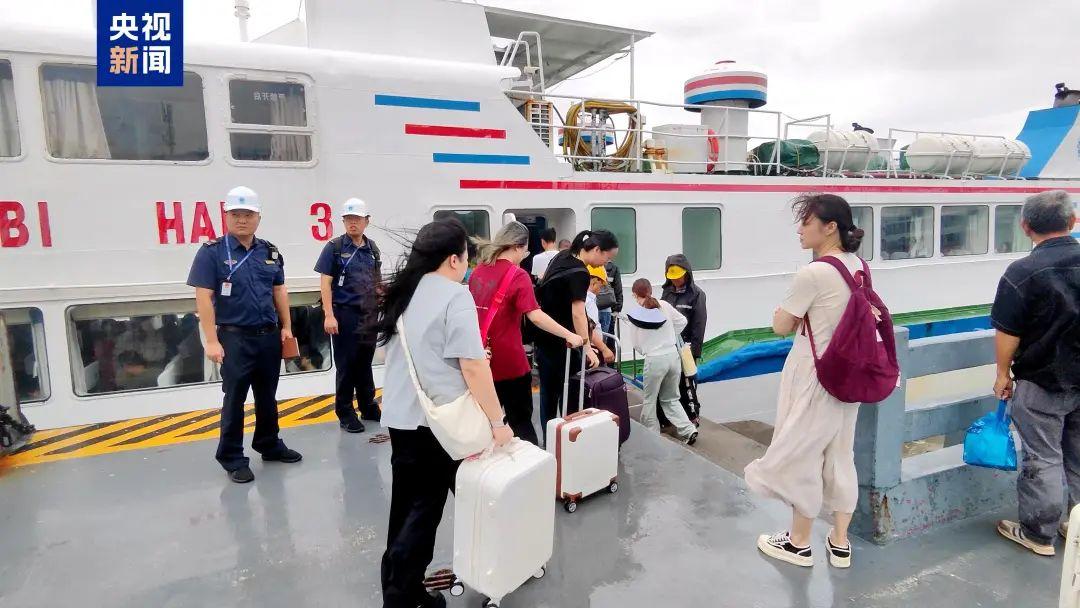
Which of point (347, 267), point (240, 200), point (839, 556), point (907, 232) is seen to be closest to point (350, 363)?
point (347, 267)

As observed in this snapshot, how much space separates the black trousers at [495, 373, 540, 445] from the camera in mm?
3297

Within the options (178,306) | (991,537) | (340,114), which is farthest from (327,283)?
(991,537)

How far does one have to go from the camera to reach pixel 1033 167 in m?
13.2

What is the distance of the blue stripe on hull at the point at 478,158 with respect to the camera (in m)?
5.91

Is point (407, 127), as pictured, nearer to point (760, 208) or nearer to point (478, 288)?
point (478, 288)

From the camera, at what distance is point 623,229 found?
283 inches

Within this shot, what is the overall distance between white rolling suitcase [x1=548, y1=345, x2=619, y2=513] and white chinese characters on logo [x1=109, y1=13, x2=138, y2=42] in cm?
416

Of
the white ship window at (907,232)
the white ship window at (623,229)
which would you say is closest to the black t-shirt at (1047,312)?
the white ship window at (623,229)

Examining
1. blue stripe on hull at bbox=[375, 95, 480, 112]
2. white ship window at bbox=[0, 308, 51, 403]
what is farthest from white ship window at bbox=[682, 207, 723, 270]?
white ship window at bbox=[0, 308, 51, 403]

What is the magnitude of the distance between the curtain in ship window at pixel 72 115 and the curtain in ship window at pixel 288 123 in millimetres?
1213

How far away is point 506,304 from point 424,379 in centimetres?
96

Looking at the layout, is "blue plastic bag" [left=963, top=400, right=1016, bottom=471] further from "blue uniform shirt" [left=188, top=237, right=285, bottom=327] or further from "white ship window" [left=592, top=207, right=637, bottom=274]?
"white ship window" [left=592, top=207, right=637, bottom=274]

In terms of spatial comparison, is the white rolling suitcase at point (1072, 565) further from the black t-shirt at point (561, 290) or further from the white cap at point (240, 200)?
the white cap at point (240, 200)

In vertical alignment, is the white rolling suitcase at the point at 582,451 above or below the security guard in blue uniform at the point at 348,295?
below
